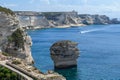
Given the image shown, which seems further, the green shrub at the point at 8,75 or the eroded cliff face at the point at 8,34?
the eroded cliff face at the point at 8,34

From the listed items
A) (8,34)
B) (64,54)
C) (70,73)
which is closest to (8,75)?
(8,34)

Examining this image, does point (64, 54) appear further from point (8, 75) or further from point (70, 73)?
point (8, 75)

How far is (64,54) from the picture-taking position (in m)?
69.6

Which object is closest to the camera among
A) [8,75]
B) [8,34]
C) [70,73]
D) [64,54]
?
[8,75]

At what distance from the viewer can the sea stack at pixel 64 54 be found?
69.7 metres

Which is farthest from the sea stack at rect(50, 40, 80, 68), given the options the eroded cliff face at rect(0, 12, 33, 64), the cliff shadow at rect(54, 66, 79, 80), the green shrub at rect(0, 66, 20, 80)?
the green shrub at rect(0, 66, 20, 80)

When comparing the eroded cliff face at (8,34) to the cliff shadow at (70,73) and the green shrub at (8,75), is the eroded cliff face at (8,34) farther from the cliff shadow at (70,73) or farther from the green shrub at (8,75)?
the green shrub at (8,75)

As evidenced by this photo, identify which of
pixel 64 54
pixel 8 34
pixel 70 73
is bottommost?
pixel 70 73

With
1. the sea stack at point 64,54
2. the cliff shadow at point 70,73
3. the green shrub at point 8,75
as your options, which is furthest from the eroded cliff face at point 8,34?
the green shrub at point 8,75

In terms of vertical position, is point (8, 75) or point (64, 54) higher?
point (8, 75)

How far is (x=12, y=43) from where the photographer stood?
66750mm

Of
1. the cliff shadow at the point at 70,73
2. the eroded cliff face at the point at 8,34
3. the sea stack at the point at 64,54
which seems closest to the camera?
the cliff shadow at the point at 70,73

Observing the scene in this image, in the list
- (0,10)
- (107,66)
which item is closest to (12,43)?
(0,10)

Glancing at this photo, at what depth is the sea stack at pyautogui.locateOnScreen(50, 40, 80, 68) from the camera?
6969 centimetres
